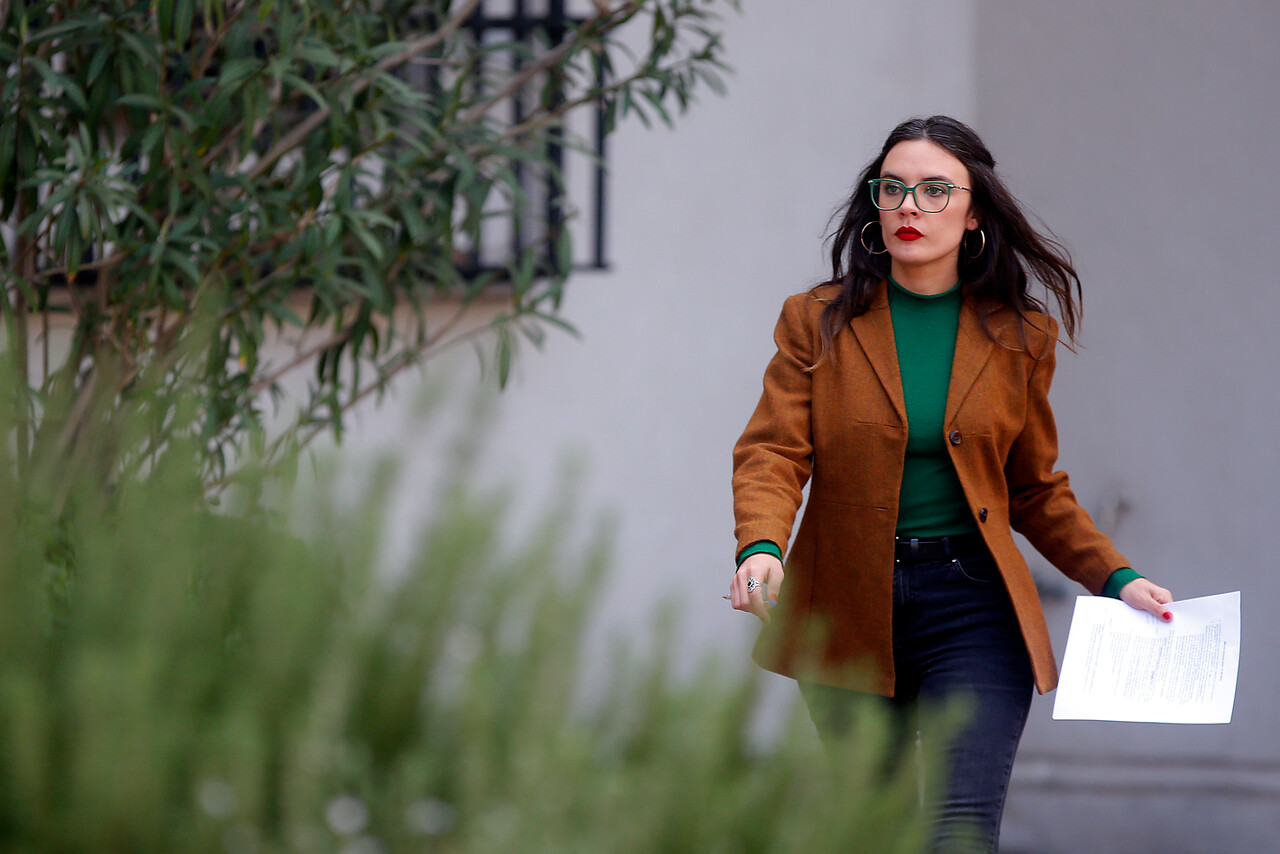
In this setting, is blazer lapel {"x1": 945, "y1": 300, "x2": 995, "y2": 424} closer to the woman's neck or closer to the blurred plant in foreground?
the woman's neck

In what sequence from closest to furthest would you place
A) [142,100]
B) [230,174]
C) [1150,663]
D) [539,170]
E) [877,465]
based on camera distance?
[1150,663] < [877,465] < [142,100] < [230,174] < [539,170]

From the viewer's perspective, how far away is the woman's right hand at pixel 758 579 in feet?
6.10

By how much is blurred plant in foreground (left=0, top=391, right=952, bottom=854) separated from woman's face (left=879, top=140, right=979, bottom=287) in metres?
1.48

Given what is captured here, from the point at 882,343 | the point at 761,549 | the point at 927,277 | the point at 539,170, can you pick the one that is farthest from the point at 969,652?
the point at 539,170

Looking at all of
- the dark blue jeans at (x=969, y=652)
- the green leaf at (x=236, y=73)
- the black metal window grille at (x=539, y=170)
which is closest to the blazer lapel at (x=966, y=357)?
the dark blue jeans at (x=969, y=652)

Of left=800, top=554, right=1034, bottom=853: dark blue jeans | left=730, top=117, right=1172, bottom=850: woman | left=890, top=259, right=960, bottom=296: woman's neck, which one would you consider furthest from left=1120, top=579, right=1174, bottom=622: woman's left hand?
left=890, top=259, right=960, bottom=296: woman's neck

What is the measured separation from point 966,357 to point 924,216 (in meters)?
0.26

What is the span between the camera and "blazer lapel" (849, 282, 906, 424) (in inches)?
84.0

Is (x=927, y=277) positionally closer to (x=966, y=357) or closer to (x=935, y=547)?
(x=966, y=357)

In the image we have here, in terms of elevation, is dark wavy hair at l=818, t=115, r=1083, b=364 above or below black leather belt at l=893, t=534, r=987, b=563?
above

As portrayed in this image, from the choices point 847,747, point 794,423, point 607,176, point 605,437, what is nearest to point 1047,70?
point 607,176

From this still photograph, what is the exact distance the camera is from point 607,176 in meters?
4.17

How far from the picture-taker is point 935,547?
2.12m

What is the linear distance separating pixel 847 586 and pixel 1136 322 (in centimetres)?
201
